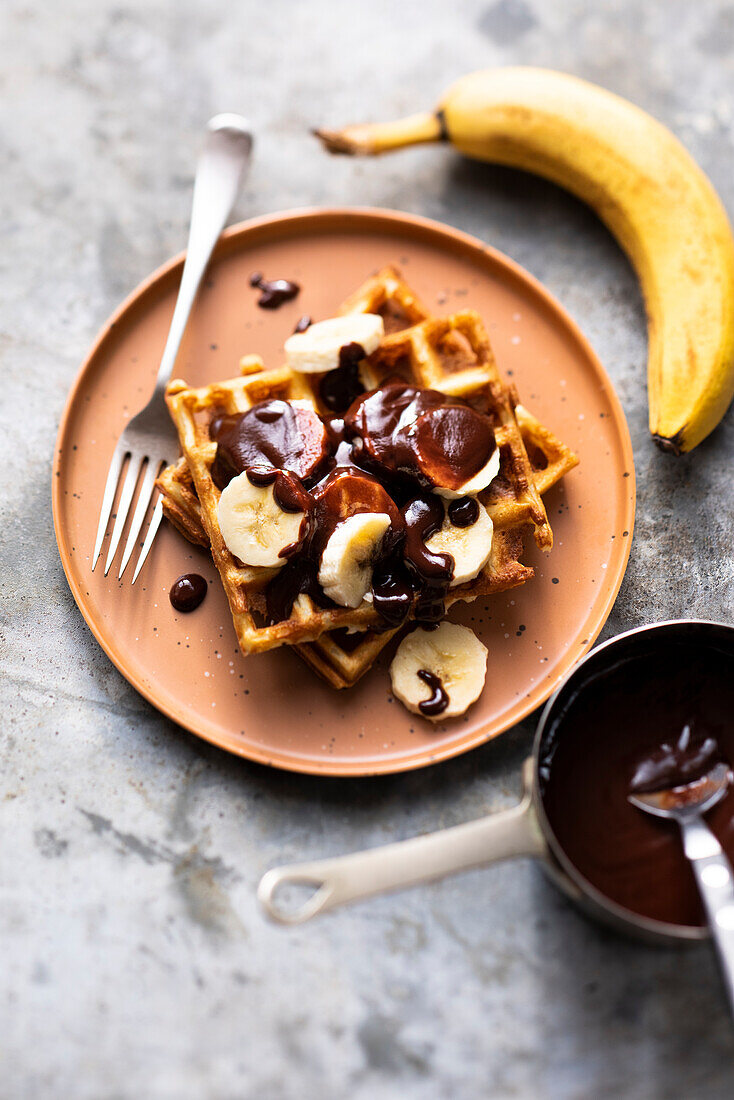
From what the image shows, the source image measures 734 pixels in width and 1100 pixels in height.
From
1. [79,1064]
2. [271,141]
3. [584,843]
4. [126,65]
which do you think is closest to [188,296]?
[271,141]

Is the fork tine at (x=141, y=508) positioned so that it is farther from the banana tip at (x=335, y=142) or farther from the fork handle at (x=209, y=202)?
the banana tip at (x=335, y=142)

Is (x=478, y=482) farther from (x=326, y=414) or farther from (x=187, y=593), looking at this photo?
(x=187, y=593)

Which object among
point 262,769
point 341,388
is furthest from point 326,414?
point 262,769

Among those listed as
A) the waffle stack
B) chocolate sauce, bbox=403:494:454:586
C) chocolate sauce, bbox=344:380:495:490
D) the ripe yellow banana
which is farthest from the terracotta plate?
chocolate sauce, bbox=344:380:495:490

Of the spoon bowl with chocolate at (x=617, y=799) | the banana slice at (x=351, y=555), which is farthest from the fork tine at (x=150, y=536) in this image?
the spoon bowl with chocolate at (x=617, y=799)

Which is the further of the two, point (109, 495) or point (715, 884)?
point (109, 495)
